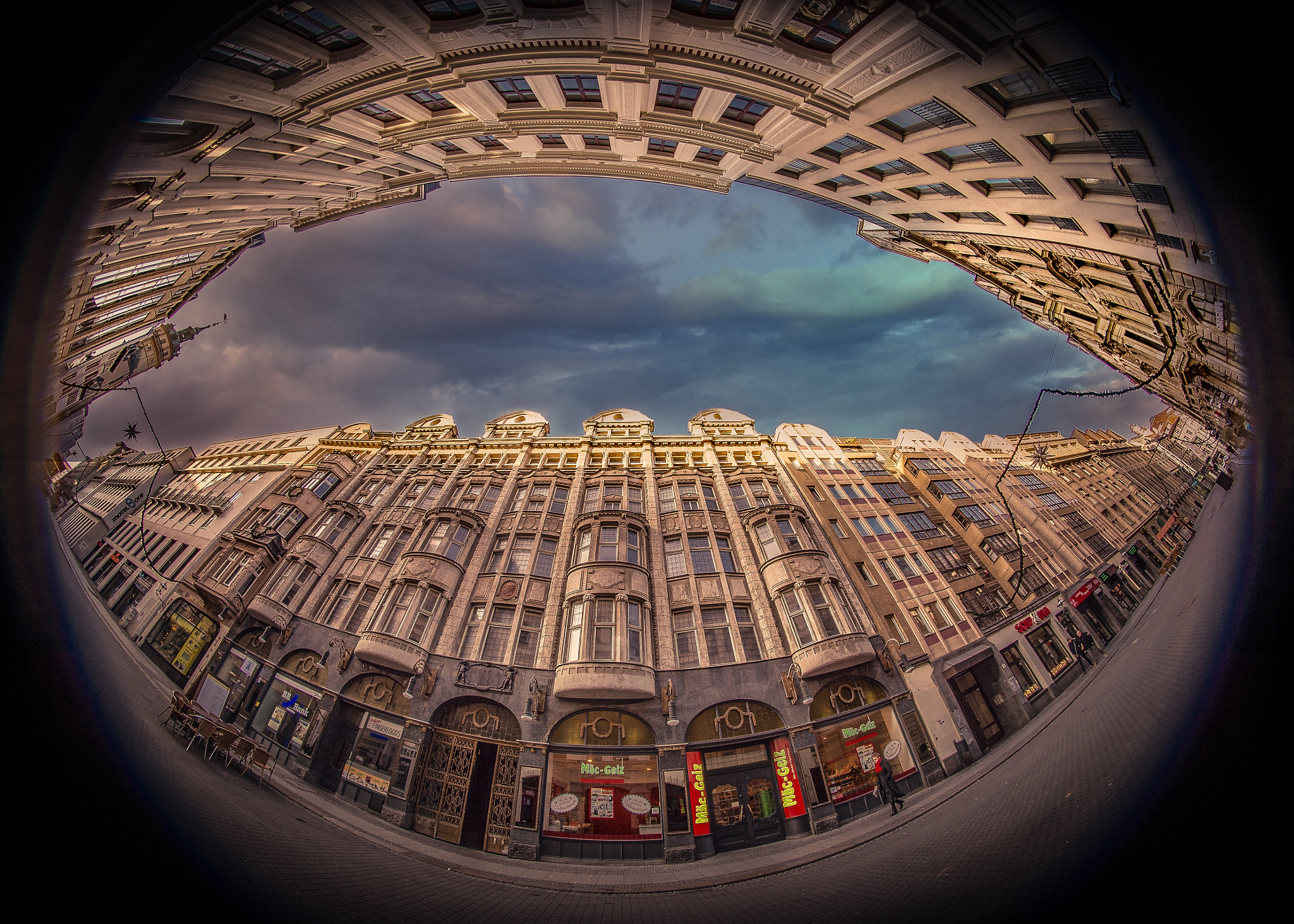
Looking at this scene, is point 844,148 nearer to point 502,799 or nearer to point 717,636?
A: point 717,636

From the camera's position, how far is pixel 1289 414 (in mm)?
5262

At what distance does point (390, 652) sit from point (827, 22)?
19716 mm

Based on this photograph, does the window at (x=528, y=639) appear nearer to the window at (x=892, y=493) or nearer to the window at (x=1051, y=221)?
the window at (x=892, y=493)

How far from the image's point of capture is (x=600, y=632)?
1282 centimetres

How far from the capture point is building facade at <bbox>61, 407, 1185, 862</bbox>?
10.2m

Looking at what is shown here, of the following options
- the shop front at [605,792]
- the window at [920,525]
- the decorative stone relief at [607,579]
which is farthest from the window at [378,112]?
the window at [920,525]

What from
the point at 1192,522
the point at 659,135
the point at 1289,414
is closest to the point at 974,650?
the point at 1192,522

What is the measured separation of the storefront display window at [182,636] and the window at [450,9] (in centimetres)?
1586

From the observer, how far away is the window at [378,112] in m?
10.4

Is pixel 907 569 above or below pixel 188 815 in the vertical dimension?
above

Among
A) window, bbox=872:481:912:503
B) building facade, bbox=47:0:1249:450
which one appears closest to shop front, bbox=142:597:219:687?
building facade, bbox=47:0:1249:450

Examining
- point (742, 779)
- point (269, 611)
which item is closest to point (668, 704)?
point (742, 779)

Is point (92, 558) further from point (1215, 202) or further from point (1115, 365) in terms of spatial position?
point (1115, 365)

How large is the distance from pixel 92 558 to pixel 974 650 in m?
26.7
